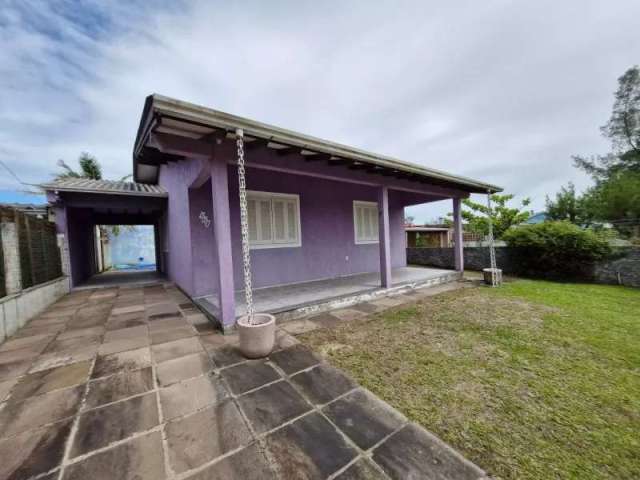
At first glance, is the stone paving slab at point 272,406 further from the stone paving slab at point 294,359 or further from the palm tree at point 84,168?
the palm tree at point 84,168

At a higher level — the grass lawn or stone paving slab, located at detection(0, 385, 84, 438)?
stone paving slab, located at detection(0, 385, 84, 438)

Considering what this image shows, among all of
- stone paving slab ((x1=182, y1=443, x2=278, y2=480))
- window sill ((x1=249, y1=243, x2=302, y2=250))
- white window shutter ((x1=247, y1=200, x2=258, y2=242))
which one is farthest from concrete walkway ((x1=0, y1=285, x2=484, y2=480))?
white window shutter ((x1=247, y1=200, x2=258, y2=242))

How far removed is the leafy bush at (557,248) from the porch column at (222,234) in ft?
31.0

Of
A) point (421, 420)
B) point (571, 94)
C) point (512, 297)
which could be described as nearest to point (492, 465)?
point (421, 420)

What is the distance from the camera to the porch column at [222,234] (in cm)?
342

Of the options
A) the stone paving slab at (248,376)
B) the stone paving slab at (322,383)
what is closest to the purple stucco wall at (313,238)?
the stone paving slab at (248,376)

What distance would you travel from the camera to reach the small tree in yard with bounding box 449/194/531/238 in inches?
519

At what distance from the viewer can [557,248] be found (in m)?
7.52

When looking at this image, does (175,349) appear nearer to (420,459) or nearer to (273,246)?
(420,459)

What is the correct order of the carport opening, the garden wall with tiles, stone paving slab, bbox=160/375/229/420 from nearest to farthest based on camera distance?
stone paving slab, bbox=160/375/229/420
the garden wall with tiles
the carport opening

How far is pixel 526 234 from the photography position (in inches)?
319

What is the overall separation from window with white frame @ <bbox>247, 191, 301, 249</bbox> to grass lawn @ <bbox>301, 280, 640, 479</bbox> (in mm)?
2997

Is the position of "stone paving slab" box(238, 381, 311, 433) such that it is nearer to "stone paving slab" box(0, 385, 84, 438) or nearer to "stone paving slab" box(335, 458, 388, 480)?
"stone paving slab" box(335, 458, 388, 480)

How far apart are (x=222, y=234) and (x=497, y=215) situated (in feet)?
50.8
